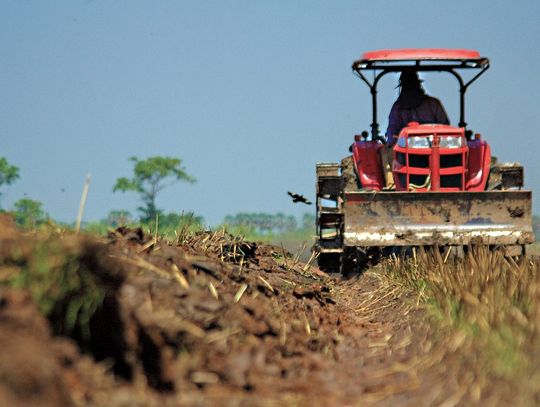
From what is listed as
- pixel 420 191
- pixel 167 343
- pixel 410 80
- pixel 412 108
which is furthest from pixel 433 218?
pixel 167 343

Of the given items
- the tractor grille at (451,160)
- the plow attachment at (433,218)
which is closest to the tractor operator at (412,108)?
the tractor grille at (451,160)

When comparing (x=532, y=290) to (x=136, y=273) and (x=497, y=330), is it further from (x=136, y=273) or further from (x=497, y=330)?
(x=136, y=273)

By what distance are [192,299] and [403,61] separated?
7.98m

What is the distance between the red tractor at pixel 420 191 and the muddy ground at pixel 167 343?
4.51m

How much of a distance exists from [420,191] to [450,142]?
129 centimetres

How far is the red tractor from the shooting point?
38.2 ft

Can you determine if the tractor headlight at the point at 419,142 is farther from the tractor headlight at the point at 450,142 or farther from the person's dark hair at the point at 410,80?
the person's dark hair at the point at 410,80

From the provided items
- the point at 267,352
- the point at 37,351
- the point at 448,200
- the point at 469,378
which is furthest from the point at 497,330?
the point at 448,200

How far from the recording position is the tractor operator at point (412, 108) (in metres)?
13.1

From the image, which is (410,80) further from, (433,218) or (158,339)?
(158,339)

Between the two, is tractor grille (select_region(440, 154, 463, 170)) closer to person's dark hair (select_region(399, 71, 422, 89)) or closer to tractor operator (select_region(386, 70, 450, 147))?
tractor operator (select_region(386, 70, 450, 147))

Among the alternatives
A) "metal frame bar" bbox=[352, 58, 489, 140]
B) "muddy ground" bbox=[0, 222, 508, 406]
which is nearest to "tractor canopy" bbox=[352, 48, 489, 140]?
"metal frame bar" bbox=[352, 58, 489, 140]

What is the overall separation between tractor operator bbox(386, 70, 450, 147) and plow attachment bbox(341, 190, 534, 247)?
1677mm

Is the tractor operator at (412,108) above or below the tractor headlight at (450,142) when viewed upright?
above
